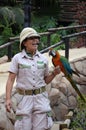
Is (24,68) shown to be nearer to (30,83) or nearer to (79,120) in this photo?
(30,83)

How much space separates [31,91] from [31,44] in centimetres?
48

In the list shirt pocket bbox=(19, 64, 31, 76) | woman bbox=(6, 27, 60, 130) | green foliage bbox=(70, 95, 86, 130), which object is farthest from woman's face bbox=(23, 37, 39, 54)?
green foliage bbox=(70, 95, 86, 130)

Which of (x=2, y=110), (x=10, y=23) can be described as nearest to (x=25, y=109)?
(x=2, y=110)

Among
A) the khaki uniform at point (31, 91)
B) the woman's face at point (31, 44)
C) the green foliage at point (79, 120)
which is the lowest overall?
the green foliage at point (79, 120)

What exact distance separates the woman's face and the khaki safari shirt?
78mm

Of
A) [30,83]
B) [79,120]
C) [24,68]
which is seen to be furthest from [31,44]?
[79,120]

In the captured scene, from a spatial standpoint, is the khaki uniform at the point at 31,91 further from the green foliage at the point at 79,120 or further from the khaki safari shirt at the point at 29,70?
the green foliage at the point at 79,120

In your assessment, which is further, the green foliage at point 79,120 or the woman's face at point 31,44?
the green foliage at point 79,120

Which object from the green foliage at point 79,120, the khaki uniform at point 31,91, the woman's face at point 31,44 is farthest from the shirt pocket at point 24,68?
the green foliage at point 79,120

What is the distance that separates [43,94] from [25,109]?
247 mm

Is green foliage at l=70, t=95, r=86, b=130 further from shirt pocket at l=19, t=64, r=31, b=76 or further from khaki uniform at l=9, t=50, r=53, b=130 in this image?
shirt pocket at l=19, t=64, r=31, b=76

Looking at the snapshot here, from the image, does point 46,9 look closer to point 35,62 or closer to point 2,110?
point 2,110

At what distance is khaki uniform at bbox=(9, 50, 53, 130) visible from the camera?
4961mm

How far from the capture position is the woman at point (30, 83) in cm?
495
